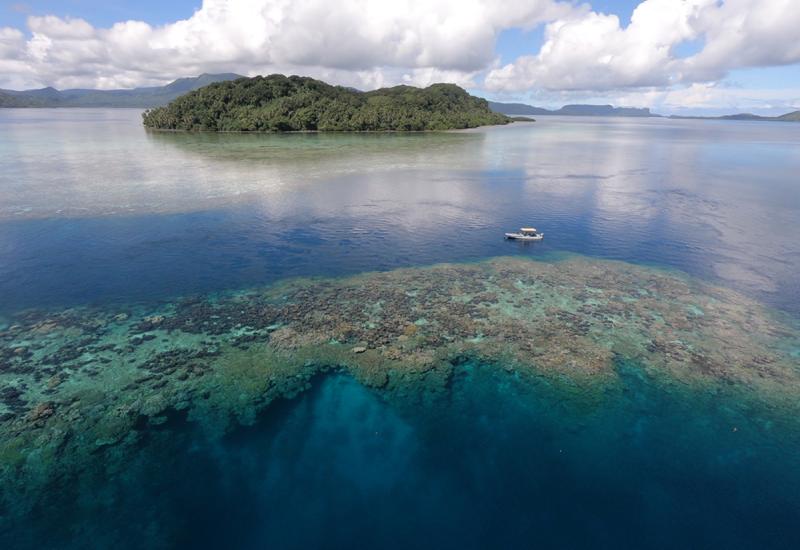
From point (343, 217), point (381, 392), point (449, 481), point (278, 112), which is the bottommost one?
point (449, 481)

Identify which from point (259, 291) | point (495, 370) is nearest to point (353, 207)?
point (259, 291)

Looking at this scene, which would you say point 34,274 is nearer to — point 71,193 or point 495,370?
point 71,193

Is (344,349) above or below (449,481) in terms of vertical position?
above

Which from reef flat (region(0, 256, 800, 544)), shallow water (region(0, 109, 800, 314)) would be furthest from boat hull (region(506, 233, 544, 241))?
reef flat (region(0, 256, 800, 544))

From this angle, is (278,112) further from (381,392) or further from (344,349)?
(381,392)

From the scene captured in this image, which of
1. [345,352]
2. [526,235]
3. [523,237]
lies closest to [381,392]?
[345,352]
